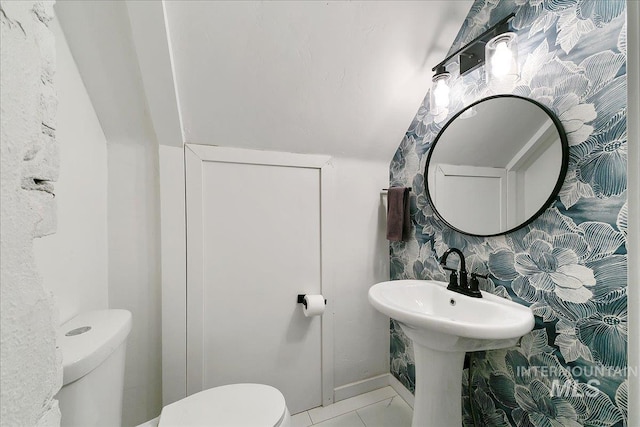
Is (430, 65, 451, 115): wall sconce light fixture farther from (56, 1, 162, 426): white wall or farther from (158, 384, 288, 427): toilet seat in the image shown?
(158, 384, 288, 427): toilet seat

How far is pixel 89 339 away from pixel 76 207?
51cm

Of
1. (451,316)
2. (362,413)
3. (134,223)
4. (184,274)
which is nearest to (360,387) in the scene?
(362,413)

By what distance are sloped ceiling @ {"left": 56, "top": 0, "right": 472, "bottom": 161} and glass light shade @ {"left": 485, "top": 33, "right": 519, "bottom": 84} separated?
33 centimetres

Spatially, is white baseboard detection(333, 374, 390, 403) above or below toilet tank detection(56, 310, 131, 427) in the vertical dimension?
below

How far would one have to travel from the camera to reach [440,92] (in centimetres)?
128

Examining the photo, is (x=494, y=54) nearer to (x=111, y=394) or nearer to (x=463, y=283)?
(x=463, y=283)

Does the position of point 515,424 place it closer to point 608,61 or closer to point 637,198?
point 637,198

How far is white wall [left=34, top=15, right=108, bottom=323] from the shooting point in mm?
883

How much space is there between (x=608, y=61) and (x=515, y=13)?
1.49 feet

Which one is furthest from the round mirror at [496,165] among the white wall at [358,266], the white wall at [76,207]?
the white wall at [76,207]

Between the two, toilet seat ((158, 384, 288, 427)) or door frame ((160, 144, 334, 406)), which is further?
door frame ((160, 144, 334, 406))

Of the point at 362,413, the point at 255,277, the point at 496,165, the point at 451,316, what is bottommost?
the point at 362,413

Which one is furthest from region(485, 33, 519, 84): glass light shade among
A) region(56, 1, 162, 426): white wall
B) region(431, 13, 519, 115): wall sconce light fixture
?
region(56, 1, 162, 426): white wall

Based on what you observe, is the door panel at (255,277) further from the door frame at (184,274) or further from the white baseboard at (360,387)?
the white baseboard at (360,387)
